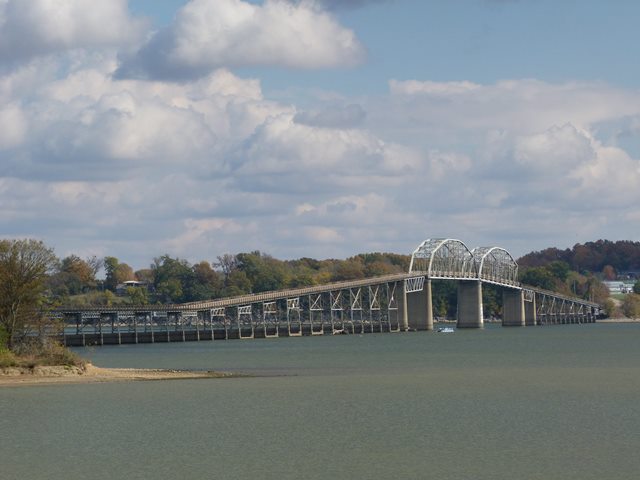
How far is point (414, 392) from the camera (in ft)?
229

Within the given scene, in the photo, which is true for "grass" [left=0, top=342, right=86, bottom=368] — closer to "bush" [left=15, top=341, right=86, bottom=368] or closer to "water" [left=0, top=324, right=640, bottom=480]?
"bush" [left=15, top=341, right=86, bottom=368]

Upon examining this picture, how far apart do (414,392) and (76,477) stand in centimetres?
3127

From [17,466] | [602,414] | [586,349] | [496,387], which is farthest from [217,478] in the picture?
[586,349]

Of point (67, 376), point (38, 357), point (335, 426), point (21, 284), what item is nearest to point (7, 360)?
point (38, 357)

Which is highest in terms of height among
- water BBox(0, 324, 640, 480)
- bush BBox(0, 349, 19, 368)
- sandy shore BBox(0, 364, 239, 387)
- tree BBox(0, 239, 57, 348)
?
tree BBox(0, 239, 57, 348)

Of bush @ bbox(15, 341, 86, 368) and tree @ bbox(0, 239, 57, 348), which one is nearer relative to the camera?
bush @ bbox(15, 341, 86, 368)

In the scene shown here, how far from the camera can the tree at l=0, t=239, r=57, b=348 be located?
3145 inches

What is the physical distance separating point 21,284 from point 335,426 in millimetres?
34927

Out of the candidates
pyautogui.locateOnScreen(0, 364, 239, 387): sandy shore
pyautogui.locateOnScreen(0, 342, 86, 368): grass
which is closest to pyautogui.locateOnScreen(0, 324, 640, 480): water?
pyautogui.locateOnScreen(0, 364, 239, 387): sandy shore

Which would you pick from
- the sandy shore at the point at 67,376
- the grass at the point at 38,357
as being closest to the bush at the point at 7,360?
the grass at the point at 38,357

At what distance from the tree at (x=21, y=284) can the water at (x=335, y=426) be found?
10.9 meters

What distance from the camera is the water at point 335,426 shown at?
4284 cm

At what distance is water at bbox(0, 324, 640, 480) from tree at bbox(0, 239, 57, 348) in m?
10.9

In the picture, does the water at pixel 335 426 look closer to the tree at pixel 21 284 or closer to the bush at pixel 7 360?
the bush at pixel 7 360
